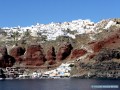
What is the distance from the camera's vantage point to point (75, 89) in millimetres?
174875

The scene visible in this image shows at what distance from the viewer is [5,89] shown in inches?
7466

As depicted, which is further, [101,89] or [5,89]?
[5,89]

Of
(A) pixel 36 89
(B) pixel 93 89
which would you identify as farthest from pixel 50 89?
(B) pixel 93 89

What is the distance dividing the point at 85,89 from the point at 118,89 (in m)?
13.8

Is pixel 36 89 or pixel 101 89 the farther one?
pixel 36 89

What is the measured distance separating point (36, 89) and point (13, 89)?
37.4 feet

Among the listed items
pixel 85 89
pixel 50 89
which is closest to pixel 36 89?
pixel 50 89

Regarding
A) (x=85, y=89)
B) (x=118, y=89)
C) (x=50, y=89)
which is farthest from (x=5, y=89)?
(x=118, y=89)

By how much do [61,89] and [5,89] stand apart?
26166 mm

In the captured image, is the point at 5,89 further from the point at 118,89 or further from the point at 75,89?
the point at 118,89

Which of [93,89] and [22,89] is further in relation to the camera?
[22,89]

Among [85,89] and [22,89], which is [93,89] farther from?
[22,89]

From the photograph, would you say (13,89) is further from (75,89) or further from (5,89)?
(75,89)

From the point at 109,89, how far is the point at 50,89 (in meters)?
23.5
